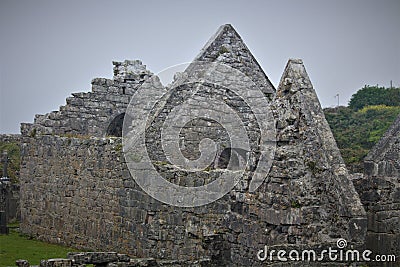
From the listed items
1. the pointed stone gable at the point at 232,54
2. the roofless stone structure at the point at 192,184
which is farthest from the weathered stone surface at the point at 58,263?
the pointed stone gable at the point at 232,54

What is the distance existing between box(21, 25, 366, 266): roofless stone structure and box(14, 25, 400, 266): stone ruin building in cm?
2

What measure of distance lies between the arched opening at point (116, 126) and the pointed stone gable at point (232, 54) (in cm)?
532

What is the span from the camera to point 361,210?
8.41 meters

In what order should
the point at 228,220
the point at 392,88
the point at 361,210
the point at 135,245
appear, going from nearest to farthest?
1. the point at 361,210
2. the point at 228,220
3. the point at 135,245
4. the point at 392,88

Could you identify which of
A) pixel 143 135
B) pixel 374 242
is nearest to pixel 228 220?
pixel 374 242

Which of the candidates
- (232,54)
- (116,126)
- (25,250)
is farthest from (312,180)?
(116,126)

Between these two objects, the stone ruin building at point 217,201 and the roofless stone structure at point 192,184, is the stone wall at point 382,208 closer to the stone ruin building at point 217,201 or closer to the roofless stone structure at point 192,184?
the stone ruin building at point 217,201

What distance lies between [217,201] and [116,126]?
968cm

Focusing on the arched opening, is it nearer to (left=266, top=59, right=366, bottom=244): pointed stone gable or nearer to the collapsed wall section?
the collapsed wall section

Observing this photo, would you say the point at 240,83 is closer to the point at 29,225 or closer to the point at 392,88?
the point at 29,225

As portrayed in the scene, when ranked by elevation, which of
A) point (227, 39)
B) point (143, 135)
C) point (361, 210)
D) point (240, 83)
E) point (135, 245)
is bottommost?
point (135, 245)

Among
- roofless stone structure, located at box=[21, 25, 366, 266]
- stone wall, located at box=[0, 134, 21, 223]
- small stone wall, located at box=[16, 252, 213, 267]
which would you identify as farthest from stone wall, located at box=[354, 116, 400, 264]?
stone wall, located at box=[0, 134, 21, 223]

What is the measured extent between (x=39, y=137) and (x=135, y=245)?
21.6 feet

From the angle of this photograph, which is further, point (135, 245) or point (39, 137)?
point (39, 137)
